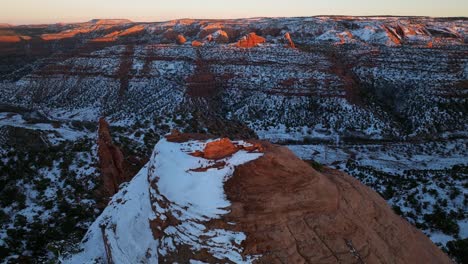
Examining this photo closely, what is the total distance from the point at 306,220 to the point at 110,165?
11.5 m

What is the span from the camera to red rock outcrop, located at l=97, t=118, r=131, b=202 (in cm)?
1820

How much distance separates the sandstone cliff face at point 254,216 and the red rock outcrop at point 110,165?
6003 mm

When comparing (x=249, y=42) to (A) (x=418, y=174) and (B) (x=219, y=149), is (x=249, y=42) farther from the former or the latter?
(B) (x=219, y=149)

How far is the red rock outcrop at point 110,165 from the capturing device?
59.7 ft

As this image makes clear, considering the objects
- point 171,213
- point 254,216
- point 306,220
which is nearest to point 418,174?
point 306,220

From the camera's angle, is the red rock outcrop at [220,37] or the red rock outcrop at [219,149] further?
the red rock outcrop at [220,37]

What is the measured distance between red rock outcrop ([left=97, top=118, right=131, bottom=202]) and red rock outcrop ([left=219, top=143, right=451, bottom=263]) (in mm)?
9564

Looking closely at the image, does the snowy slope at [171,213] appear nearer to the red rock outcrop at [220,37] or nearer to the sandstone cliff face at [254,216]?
the sandstone cliff face at [254,216]

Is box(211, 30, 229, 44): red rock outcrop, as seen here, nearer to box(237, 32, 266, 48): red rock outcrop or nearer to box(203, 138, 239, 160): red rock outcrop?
box(237, 32, 266, 48): red rock outcrop

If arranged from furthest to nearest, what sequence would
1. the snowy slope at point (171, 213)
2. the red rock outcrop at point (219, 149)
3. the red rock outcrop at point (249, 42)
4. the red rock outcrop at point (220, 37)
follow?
1. the red rock outcrop at point (220, 37)
2. the red rock outcrop at point (249, 42)
3. the red rock outcrop at point (219, 149)
4. the snowy slope at point (171, 213)

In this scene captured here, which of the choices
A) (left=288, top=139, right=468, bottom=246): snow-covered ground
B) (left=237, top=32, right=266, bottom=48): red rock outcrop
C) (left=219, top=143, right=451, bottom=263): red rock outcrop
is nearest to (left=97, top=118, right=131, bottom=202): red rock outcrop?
(left=219, top=143, right=451, bottom=263): red rock outcrop

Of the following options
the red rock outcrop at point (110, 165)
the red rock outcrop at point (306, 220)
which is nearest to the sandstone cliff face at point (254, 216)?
the red rock outcrop at point (306, 220)

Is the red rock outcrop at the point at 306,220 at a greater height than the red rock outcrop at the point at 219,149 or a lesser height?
lesser

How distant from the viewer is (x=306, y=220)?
997 centimetres
